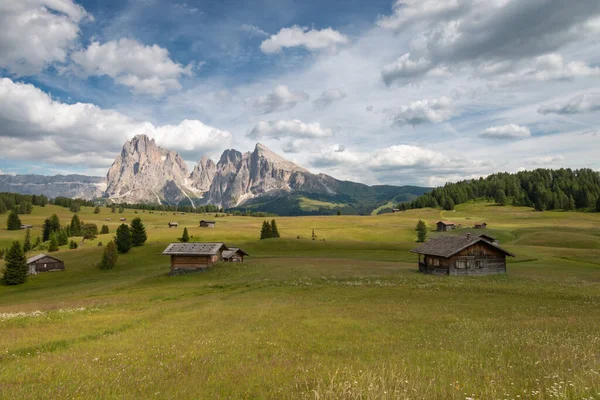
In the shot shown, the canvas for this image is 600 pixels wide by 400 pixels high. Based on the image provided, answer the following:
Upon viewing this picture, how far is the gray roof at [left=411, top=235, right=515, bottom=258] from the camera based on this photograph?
5206 cm

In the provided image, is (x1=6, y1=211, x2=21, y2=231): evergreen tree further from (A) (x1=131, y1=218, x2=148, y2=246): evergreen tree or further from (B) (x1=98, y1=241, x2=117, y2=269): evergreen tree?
(B) (x1=98, y1=241, x2=117, y2=269): evergreen tree

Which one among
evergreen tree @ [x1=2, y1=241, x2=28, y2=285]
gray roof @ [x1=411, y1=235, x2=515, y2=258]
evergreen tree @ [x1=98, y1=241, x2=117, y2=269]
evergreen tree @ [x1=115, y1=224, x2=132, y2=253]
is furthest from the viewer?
evergreen tree @ [x1=115, y1=224, x2=132, y2=253]

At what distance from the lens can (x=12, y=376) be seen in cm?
989

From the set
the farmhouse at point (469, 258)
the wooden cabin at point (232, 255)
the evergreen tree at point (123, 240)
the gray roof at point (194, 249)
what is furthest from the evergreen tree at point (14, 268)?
the farmhouse at point (469, 258)

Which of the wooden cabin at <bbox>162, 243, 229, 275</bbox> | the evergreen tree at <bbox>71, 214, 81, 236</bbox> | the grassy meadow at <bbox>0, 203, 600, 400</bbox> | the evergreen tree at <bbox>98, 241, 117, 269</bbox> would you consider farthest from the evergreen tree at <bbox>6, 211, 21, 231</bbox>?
the grassy meadow at <bbox>0, 203, 600, 400</bbox>

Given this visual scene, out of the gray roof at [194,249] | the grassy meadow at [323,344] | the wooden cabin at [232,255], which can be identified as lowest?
the wooden cabin at [232,255]

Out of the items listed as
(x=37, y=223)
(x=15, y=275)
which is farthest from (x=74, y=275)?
(x=37, y=223)

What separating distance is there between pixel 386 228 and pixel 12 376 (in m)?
129

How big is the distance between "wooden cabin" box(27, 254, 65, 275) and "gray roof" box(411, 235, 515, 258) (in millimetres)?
83937

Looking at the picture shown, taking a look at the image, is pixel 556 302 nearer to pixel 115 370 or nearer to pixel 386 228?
pixel 115 370

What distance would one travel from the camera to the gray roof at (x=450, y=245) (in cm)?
5206

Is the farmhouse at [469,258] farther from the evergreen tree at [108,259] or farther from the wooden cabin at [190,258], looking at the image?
the evergreen tree at [108,259]

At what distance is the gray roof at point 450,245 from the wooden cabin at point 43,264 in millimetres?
83937

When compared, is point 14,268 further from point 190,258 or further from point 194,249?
point 194,249
